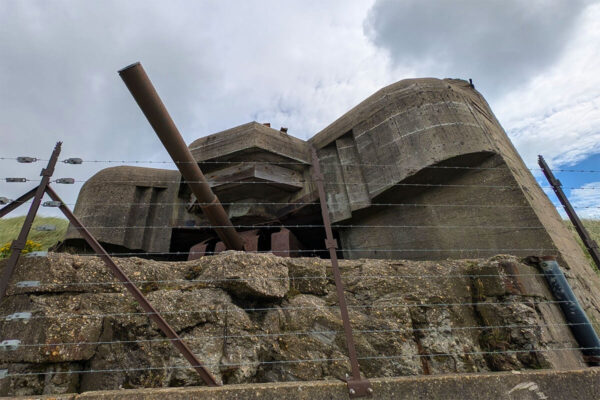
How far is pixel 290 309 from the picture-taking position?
2.93m

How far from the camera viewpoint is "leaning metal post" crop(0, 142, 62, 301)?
1879mm

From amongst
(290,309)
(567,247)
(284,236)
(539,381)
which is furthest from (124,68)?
(567,247)

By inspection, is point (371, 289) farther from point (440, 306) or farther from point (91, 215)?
point (91, 215)

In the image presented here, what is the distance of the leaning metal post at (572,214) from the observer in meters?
2.96

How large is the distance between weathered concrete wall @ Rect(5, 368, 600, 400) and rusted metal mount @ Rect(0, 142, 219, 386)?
17 cm

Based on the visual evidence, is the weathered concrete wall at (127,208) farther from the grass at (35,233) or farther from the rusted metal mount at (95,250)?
the grass at (35,233)

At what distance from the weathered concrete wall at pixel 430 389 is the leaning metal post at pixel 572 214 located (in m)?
1.44

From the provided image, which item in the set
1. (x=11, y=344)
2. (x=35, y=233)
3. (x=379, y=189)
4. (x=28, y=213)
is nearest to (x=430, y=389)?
(x=11, y=344)

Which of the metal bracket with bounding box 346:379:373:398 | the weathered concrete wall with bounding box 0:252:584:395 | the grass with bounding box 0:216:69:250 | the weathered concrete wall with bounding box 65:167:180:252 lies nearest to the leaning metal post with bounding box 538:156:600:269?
the weathered concrete wall with bounding box 0:252:584:395

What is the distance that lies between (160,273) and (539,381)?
324cm

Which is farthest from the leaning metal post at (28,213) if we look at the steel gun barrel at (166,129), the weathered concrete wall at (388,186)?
the weathered concrete wall at (388,186)

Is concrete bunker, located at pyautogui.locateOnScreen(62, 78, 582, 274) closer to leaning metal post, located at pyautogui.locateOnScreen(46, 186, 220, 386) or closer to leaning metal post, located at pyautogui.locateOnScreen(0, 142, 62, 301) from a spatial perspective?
leaning metal post, located at pyautogui.locateOnScreen(0, 142, 62, 301)

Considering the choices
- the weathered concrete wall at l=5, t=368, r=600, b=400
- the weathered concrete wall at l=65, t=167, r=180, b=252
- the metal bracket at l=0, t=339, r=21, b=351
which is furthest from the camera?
the weathered concrete wall at l=65, t=167, r=180, b=252

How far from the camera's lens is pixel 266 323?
9.06ft
